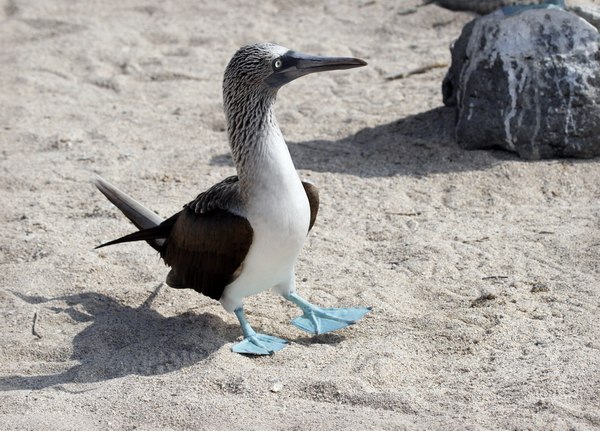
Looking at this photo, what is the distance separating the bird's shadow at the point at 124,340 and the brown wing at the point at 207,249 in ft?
0.77

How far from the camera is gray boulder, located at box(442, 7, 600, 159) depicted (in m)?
7.12

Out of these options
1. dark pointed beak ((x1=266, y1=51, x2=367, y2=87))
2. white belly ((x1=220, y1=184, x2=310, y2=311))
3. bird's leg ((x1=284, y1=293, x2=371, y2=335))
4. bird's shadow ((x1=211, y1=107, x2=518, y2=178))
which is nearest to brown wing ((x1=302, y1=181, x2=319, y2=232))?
white belly ((x1=220, y1=184, x2=310, y2=311))

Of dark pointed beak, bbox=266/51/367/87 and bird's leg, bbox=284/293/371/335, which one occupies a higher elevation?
dark pointed beak, bbox=266/51/367/87

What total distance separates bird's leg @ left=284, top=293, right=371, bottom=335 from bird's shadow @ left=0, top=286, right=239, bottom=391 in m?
0.37

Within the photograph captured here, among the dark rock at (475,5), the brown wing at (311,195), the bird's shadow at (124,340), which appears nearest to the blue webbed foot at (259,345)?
the bird's shadow at (124,340)

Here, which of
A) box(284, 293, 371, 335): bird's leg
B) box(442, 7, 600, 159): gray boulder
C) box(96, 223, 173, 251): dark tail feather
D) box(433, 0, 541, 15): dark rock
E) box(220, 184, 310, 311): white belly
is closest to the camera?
box(220, 184, 310, 311): white belly

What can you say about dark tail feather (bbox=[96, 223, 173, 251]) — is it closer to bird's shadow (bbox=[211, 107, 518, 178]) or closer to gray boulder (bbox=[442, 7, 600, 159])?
bird's shadow (bbox=[211, 107, 518, 178])

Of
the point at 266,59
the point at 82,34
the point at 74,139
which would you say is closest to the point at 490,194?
the point at 266,59

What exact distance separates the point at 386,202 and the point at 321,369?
2.27 m

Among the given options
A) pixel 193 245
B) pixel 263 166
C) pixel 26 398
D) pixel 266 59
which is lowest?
pixel 26 398

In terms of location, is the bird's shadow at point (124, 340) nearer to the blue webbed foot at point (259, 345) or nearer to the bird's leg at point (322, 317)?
the blue webbed foot at point (259, 345)

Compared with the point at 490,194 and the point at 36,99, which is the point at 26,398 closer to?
the point at 490,194

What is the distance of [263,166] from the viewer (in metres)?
4.74

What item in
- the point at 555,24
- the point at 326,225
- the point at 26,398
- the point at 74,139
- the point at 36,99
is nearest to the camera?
the point at 26,398
